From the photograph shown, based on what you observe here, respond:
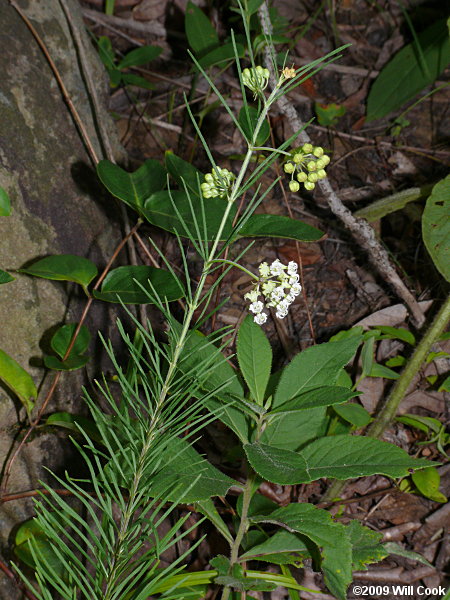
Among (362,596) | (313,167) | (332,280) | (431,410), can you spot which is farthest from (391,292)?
(313,167)

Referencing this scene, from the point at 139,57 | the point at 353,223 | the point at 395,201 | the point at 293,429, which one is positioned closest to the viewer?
the point at 293,429

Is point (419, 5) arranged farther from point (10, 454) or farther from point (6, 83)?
point (10, 454)

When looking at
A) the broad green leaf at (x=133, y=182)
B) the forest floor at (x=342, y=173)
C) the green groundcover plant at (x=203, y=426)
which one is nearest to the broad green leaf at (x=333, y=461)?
the green groundcover plant at (x=203, y=426)

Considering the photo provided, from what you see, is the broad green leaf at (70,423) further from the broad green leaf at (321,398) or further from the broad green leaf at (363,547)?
the broad green leaf at (363,547)

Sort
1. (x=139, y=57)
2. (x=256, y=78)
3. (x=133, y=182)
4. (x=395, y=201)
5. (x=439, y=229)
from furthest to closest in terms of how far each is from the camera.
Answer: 1. (x=139, y=57)
2. (x=395, y=201)
3. (x=439, y=229)
4. (x=133, y=182)
5. (x=256, y=78)

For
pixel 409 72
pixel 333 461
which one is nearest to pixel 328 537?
pixel 333 461

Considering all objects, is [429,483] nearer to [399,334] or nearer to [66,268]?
[399,334]

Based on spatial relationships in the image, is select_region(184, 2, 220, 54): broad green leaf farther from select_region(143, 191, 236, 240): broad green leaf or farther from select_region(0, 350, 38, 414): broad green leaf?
select_region(0, 350, 38, 414): broad green leaf
